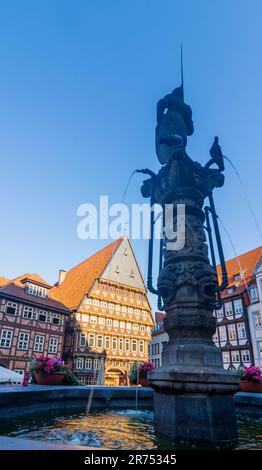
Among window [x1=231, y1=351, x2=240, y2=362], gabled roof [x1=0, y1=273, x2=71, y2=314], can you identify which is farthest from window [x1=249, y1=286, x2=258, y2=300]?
gabled roof [x1=0, y1=273, x2=71, y2=314]

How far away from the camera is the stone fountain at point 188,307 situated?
404 centimetres

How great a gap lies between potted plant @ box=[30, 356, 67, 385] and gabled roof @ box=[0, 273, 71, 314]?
1824 centimetres

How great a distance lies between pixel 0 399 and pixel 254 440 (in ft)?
12.8

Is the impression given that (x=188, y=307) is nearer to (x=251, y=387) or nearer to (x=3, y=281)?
(x=251, y=387)

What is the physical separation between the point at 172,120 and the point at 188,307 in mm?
5036

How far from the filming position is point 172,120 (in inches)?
301

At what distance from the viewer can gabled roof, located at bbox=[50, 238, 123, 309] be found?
31141 millimetres

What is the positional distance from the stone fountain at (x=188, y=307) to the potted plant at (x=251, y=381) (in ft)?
10.8

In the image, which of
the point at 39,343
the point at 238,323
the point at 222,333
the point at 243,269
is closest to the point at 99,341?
the point at 39,343

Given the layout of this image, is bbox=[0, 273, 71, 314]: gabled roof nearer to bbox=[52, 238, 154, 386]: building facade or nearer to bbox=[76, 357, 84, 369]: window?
bbox=[52, 238, 154, 386]: building facade

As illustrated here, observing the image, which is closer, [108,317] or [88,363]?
[88,363]

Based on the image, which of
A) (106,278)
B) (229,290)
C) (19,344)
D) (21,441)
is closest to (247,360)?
(229,290)

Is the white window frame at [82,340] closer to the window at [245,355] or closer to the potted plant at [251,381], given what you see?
the window at [245,355]

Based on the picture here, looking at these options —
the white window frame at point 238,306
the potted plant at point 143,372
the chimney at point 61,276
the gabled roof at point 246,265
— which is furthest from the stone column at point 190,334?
the chimney at point 61,276
